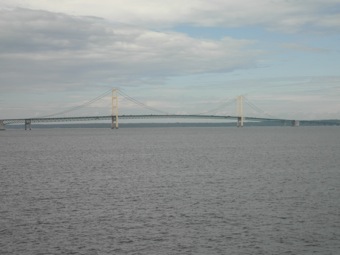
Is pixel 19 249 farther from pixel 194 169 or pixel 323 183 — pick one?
pixel 194 169

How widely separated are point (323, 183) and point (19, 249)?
809 inches

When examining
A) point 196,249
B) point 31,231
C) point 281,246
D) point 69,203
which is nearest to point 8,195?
point 69,203

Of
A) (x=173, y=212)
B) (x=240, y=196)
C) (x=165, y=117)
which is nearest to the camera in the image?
(x=173, y=212)

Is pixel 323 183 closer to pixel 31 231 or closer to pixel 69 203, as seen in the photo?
pixel 69 203

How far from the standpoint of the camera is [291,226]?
63.9 ft

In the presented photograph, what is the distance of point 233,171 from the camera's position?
40.1 m

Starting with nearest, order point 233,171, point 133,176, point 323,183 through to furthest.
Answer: point 323,183
point 133,176
point 233,171

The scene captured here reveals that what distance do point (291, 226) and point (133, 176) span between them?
752 inches

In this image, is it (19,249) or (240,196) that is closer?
(19,249)

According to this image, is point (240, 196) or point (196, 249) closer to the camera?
point (196, 249)

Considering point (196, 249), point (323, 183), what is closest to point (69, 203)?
point (196, 249)

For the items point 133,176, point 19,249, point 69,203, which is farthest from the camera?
point 133,176

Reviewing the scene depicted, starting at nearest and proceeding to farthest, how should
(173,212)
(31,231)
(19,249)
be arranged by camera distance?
1. (19,249)
2. (31,231)
3. (173,212)

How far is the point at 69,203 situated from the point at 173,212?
556 centimetres
